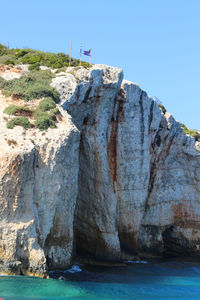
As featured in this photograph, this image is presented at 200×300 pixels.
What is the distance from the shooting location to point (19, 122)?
24.3 m

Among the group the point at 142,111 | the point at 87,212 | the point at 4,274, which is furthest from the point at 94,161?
the point at 4,274

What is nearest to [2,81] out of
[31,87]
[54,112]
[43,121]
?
[31,87]

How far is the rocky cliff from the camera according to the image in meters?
21.1

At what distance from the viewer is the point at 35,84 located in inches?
1107

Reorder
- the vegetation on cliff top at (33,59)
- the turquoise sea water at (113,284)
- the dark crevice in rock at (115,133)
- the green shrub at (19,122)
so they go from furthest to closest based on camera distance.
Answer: the vegetation on cliff top at (33,59)
the dark crevice in rock at (115,133)
the green shrub at (19,122)
the turquoise sea water at (113,284)

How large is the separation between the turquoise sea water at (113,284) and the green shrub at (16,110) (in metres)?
10.1

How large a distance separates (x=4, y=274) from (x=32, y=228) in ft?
→ 8.62

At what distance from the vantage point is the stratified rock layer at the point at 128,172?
1195 inches

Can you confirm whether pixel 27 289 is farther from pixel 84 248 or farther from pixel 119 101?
pixel 119 101

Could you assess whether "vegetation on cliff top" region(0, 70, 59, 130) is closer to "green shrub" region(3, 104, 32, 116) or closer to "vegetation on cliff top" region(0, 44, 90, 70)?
"green shrub" region(3, 104, 32, 116)

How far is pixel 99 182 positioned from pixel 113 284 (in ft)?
29.5

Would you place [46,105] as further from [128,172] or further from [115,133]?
[128,172]

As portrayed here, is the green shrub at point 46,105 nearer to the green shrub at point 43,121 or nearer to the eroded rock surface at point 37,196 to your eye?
the green shrub at point 43,121

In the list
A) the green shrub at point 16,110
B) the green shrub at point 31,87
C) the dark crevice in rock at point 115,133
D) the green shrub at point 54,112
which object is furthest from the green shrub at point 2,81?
the dark crevice in rock at point 115,133
